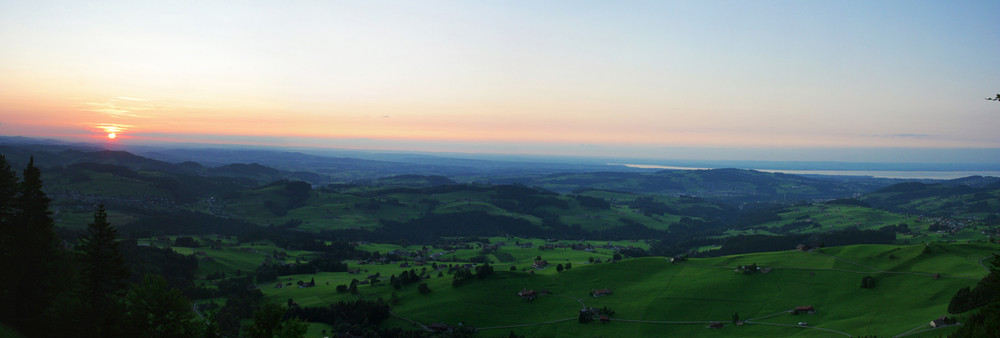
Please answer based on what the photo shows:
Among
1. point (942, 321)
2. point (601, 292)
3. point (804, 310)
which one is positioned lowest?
point (601, 292)

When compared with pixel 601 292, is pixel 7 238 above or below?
above

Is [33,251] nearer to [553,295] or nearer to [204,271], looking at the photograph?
[553,295]

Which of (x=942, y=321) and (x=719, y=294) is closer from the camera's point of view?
(x=942, y=321)

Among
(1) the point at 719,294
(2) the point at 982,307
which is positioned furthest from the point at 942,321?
(1) the point at 719,294

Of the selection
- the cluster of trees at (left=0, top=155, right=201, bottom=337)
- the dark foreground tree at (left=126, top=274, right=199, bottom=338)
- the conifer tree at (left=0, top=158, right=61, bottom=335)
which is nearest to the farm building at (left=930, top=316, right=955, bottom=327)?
the cluster of trees at (left=0, top=155, right=201, bottom=337)

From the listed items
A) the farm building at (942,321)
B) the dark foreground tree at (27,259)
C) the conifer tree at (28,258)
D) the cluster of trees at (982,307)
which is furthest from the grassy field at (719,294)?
the conifer tree at (28,258)

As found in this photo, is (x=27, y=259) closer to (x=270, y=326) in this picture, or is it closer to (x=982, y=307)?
(x=270, y=326)

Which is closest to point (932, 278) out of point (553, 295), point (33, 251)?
→ point (553, 295)

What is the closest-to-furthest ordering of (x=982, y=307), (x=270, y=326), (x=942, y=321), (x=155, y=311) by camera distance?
(x=270, y=326) → (x=155, y=311) → (x=982, y=307) → (x=942, y=321)
